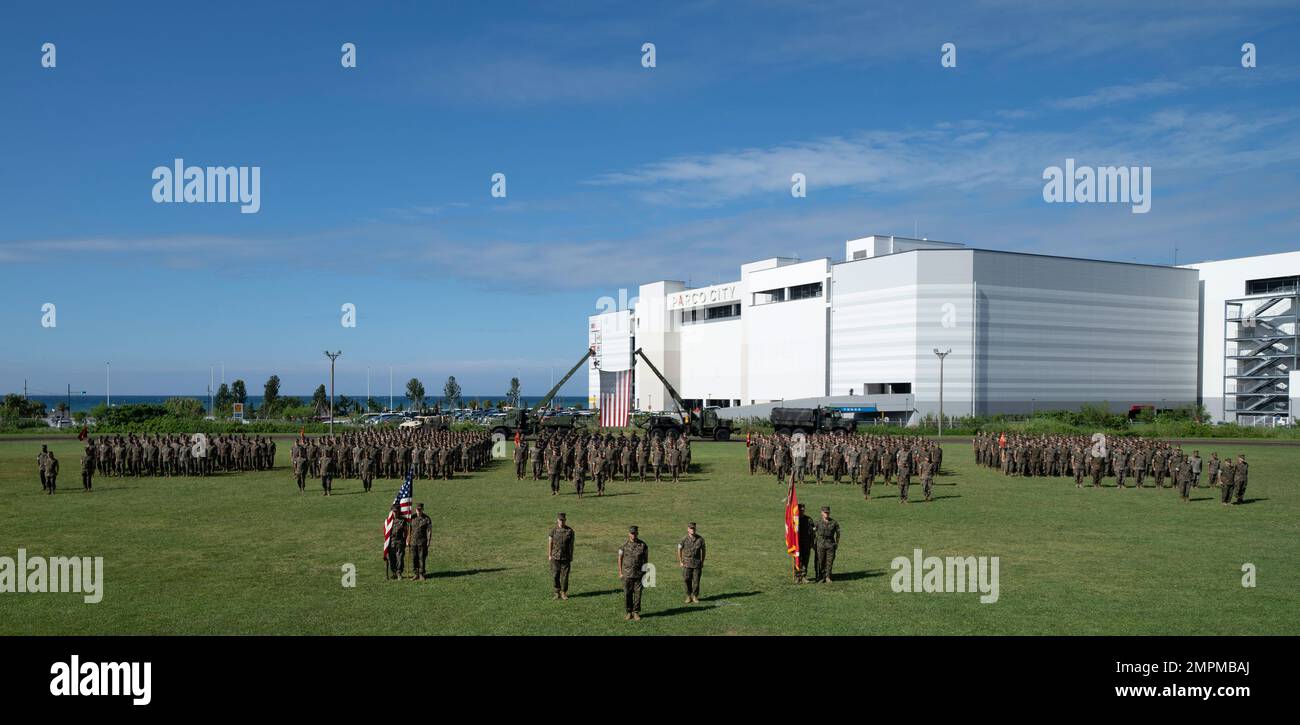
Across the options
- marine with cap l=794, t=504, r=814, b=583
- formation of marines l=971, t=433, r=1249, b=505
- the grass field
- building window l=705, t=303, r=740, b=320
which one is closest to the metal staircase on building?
building window l=705, t=303, r=740, b=320

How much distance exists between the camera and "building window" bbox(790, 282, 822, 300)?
82.8m

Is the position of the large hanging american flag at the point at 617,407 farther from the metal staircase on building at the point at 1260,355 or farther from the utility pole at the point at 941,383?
the metal staircase on building at the point at 1260,355

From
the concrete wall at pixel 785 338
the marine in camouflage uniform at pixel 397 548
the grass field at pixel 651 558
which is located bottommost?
the grass field at pixel 651 558

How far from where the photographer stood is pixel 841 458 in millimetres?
32031

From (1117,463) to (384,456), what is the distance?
26.5 meters

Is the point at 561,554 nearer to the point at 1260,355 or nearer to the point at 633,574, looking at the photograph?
the point at 633,574

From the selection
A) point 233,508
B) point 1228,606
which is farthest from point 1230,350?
point 233,508

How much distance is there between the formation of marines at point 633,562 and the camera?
12703 millimetres

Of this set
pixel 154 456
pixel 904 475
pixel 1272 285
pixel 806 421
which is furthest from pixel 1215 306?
pixel 154 456

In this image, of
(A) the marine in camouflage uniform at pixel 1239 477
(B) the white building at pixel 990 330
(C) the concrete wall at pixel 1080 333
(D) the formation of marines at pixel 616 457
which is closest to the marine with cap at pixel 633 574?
(D) the formation of marines at pixel 616 457

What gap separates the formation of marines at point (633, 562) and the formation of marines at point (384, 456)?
16425 mm

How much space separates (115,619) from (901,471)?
67.2 ft

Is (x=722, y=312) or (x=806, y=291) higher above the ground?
(x=806, y=291)
